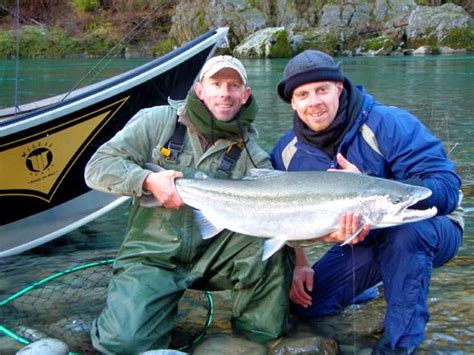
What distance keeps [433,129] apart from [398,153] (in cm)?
1010

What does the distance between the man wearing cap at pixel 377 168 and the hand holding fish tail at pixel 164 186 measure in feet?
2.53

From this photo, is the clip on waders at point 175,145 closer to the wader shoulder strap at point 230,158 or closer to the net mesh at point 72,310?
the wader shoulder strap at point 230,158

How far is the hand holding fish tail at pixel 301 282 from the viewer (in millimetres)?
4441

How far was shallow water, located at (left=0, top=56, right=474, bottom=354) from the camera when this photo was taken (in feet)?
15.3

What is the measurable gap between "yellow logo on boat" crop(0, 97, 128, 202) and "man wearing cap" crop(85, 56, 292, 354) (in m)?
2.14

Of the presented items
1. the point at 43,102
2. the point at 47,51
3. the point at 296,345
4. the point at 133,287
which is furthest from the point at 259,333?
the point at 47,51

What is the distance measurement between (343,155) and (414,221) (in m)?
0.65

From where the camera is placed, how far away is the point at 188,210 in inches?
165

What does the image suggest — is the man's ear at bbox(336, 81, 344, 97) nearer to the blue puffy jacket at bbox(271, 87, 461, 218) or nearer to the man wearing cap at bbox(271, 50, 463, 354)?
the man wearing cap at bbox(271, 50, 463, 354)

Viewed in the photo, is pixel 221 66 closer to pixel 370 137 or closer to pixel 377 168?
pixel 370 137

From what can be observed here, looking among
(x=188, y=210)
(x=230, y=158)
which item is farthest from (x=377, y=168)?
(x=188, y=210)

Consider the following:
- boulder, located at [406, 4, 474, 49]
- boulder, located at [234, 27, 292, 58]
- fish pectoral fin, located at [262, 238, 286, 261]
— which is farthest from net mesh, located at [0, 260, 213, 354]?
boulder, located at [406, 4, 474, 49]

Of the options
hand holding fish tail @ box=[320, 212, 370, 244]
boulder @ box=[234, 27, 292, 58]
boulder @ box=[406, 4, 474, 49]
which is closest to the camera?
hand holding fish tail @ box=[320, 212, 370, 244]

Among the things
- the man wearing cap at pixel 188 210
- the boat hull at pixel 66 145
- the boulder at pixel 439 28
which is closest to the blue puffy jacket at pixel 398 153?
the man wearing cap at pixel 188 210
